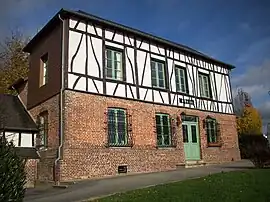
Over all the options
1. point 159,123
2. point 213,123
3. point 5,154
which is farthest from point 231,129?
point 5,154

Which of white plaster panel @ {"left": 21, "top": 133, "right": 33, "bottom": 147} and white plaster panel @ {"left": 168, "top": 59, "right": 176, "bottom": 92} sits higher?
white plaster panel @ {"left": 168, "top": 59, "right": 176, "bottom": 92}

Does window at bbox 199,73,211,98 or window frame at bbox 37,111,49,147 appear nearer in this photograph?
window frame at bbox 37,111,49,147

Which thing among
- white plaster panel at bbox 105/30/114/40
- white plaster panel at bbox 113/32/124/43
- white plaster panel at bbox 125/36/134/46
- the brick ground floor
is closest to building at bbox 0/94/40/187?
the brick ground floor

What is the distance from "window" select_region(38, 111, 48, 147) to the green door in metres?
7.43

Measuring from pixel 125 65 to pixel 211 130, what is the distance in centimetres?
→ 738

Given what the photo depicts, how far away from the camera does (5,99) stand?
662 inches

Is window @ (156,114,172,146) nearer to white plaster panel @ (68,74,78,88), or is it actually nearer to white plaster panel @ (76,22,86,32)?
white plaster panel @ (68,74,78,88)

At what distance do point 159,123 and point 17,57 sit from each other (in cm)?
1618

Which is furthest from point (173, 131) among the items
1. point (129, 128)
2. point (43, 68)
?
point (43, 68)

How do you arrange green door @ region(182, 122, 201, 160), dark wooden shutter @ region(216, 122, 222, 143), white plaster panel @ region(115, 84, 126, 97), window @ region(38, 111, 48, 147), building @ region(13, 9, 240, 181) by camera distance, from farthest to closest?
dark wooden shutter @ region(216, 122, 222, 143) → green door @ region(182, 122, 201, 160) → white plaster panel @ region(115, 84, 126, 97) → window @ region(38, 111, 48, 147) → building @ region(13, 9, 240, 181)

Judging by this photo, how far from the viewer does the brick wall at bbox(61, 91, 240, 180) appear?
12445 mm

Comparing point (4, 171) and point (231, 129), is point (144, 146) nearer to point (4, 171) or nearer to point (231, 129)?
point (231, 129)

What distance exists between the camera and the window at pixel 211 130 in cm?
1888

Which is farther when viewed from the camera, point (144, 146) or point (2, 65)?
point (2, 65)
